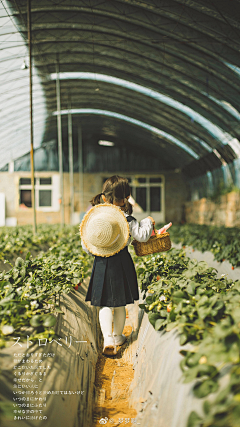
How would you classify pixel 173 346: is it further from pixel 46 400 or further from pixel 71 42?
pixel 71 42

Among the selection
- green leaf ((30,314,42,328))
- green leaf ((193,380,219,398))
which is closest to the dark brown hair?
green leaf ((30,314,42,328))

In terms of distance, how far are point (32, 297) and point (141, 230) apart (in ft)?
3.63

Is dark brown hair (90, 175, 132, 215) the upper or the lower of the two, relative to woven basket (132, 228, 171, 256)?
upper

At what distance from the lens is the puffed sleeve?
299cm

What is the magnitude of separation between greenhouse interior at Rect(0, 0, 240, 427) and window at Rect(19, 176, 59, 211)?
0.29 feet

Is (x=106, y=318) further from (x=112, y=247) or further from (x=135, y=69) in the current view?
(x=135, y=69)

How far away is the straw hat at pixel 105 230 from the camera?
2846 millimetres

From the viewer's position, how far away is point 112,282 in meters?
3.00

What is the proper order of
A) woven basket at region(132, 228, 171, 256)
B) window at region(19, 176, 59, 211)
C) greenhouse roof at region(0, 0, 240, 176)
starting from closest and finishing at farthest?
woven basket at region(132, 228, 171, 256), greenhouse roof at region(0, 0, 240, 176), window at region(19, 176, 59, 211)

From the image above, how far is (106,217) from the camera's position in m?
2.87

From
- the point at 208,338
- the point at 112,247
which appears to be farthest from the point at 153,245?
the point at 208,338

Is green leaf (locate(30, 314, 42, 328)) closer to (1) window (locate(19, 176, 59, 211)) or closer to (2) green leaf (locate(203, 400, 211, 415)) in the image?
(2) green leaf (locate(203, 400, 211, 415))

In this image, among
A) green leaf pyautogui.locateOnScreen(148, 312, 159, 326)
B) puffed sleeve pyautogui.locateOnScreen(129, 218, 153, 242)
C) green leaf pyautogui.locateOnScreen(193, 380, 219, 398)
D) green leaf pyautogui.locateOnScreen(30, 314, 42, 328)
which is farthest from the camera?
puffed sleeve pyautogui.locateOnScreen(129, 218, 153, 242)

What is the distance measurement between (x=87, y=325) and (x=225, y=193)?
1169cm
